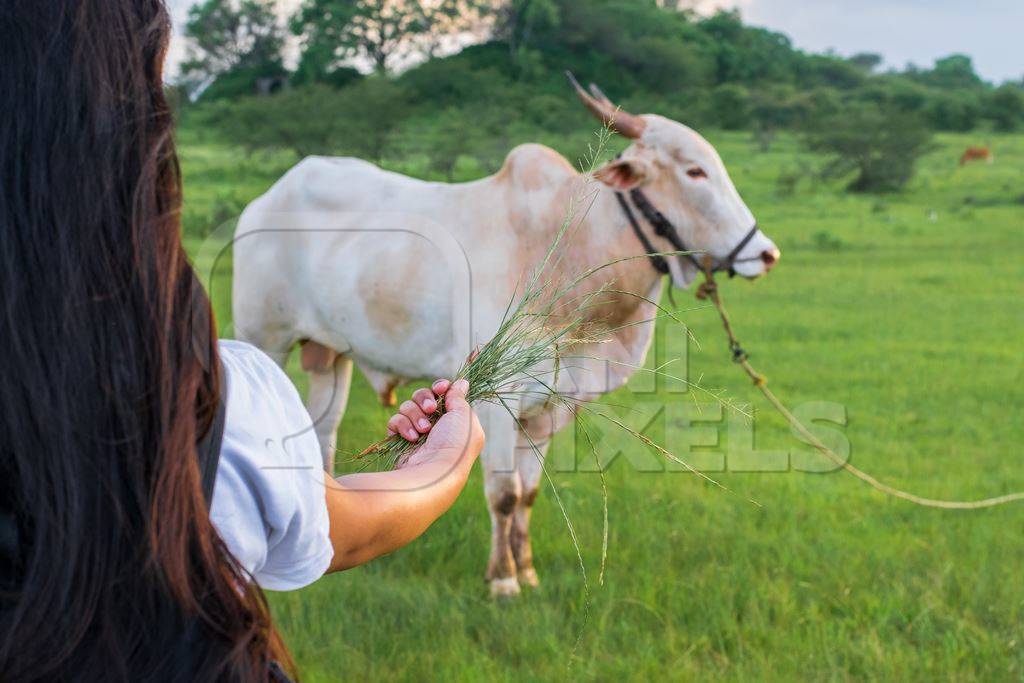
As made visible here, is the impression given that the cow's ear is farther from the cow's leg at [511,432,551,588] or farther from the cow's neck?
the cow's leg at [511,432,551,588]

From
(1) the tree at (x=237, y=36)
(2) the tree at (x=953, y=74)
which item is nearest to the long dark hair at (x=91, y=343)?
(1) the tree at (x=237, y=36)

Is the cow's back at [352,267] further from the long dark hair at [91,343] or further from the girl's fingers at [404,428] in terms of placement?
the long dark hair at [91,343]

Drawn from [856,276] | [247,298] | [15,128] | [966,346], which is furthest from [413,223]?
[856,276]

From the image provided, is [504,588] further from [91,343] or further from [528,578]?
[91,343]

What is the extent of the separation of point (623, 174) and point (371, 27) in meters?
18.5

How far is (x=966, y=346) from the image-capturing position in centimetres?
656

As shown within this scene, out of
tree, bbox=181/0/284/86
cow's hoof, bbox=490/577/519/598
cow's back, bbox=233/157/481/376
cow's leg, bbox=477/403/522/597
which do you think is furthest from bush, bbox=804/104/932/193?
cow's hoof, bbox=490/577/519/598

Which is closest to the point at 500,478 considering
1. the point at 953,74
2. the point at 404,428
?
A: the point at 404,428

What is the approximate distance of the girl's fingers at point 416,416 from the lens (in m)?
1.46

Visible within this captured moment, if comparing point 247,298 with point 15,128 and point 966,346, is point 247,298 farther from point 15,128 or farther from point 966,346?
point 966,346

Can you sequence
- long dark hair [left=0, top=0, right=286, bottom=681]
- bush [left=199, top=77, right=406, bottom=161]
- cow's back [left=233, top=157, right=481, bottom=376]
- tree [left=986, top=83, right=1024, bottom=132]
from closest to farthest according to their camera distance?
long dark hair [left=0, top=0, right=286, bottom=681], cow's back [left=233, top=157, right=481, bottom=376], bush [left=199, top=77, right=406, bottom=161], tree [left=986, top=83, right=1024, bottom=132]

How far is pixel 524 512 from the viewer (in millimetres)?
Result: 3371

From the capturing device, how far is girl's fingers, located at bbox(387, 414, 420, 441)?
1.48 metres

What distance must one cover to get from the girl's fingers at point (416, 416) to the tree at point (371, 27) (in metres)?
19.5
